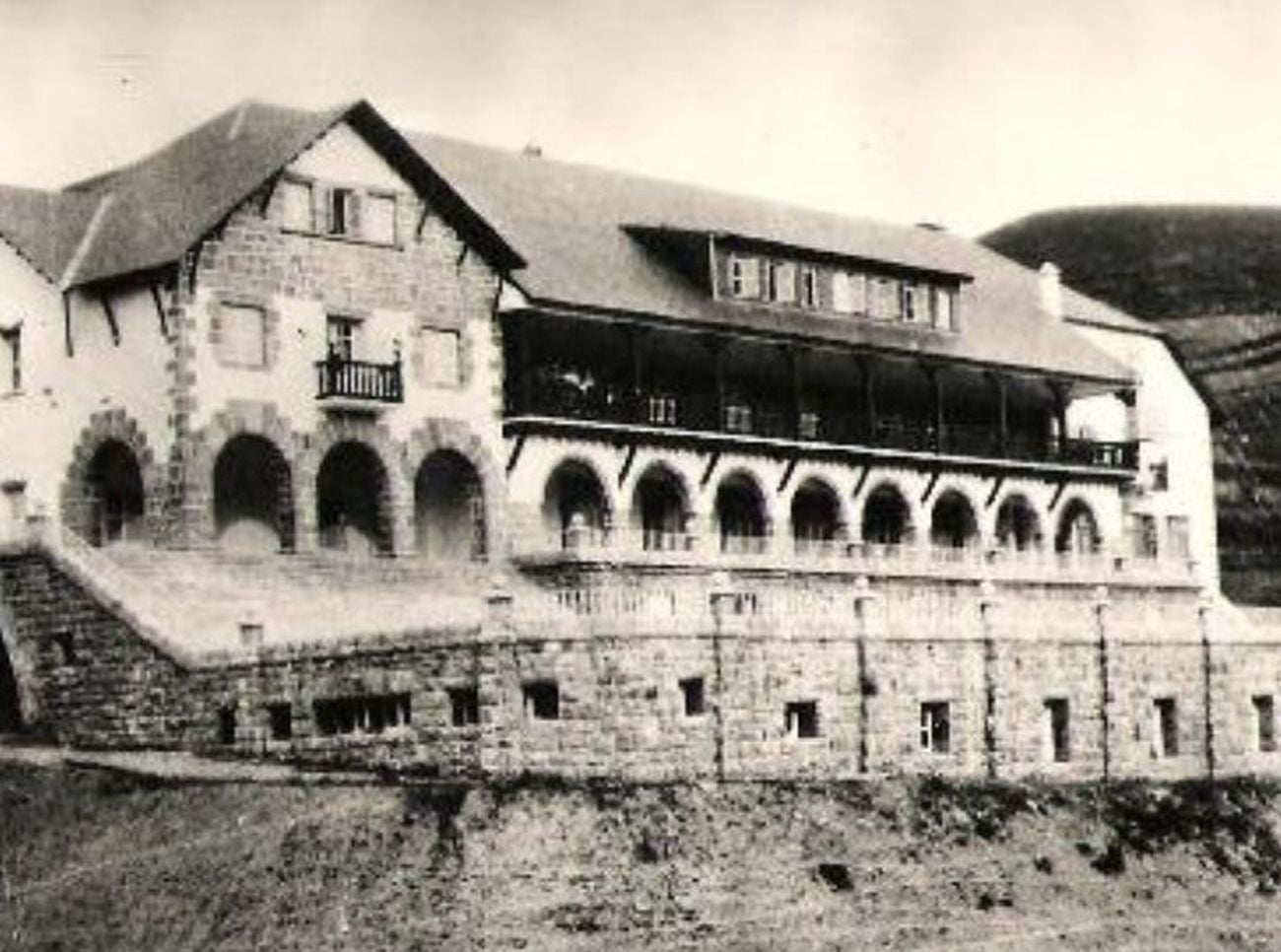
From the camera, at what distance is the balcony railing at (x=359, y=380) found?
170 feet

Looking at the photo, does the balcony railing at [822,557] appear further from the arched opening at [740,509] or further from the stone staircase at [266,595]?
the stone staircase at [266,595]

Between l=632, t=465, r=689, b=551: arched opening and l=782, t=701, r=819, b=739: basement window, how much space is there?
56.2 feet

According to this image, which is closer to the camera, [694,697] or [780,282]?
[694,697]

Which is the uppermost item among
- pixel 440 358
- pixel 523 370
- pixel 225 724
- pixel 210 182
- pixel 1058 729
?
pixel 210 182

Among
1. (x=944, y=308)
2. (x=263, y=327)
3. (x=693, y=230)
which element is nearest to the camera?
(x=263, y=327)

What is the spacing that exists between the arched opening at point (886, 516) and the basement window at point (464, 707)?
26934mm

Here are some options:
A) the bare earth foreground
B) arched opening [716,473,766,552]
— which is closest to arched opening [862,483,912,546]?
arched opening [716,473,766,552]

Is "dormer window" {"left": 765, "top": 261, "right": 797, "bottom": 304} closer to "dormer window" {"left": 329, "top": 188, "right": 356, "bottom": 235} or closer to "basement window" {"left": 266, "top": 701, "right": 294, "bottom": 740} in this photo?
"dormer window" {"left": 329, "top": 188, "right": 356, "bottom": 235}

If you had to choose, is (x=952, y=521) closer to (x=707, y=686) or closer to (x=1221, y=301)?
(x=707, y=686)

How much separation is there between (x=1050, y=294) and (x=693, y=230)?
16326 millimetres

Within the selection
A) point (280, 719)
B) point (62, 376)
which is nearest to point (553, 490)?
point (62, 376)

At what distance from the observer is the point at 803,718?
4138cm

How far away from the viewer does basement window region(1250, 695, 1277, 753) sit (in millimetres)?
51188

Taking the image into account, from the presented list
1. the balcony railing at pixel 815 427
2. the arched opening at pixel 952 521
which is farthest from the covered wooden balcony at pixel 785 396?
the arched opening at pixel 952 521
